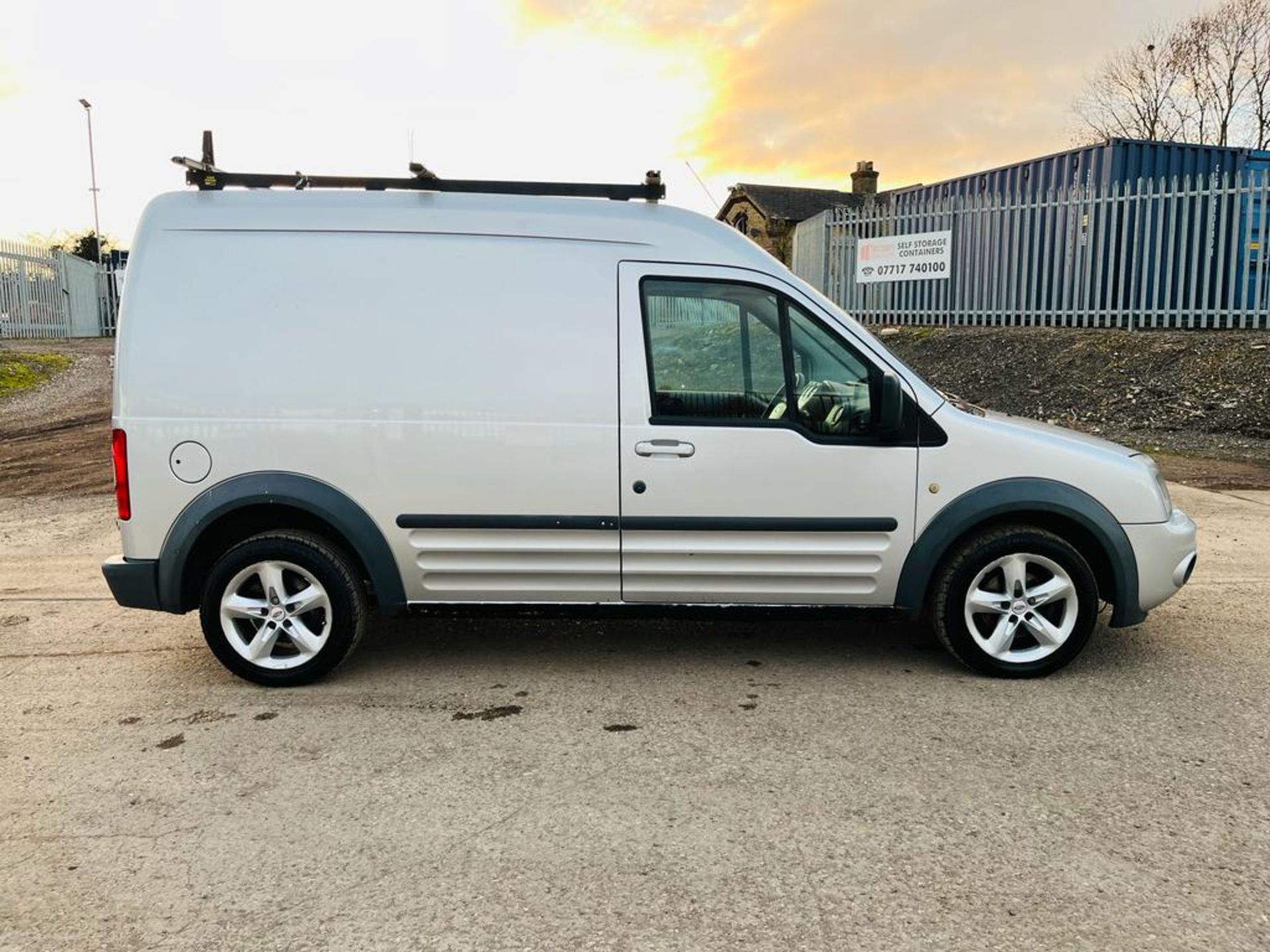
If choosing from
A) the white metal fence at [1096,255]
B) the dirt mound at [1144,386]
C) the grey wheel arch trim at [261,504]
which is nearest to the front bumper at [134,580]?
the grey wheel arch trim at [261,504]

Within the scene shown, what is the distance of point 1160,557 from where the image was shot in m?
4.34

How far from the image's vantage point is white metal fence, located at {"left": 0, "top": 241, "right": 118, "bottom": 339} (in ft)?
79.9

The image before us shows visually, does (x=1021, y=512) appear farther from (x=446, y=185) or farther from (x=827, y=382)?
(x=446, y=185)

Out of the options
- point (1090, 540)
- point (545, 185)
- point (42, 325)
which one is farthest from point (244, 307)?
point (42, 325)

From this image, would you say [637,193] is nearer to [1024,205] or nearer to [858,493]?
[858,493]

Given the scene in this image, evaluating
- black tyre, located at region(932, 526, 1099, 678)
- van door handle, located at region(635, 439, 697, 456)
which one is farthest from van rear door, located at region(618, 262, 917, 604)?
black tyre, located at region(932, 526, 1099, 678)

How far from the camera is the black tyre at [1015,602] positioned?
4293mm

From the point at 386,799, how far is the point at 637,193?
2805 mm

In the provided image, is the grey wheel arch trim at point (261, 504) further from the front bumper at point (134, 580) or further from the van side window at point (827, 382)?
the van side window at point (827, 382)

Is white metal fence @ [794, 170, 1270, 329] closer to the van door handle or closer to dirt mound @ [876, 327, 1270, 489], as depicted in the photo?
dirt mound @ [876, 327, 1270, 489]

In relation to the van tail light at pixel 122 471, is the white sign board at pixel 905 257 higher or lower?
higher

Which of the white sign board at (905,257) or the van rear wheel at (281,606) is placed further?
the white sign board at (905,257)

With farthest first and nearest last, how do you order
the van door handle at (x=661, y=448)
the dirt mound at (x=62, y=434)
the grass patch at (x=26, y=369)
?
the grass patch at (x=26, y=369)
the dirt mound at (x=62, y=434)
the van door handle at (x=661, y=448)

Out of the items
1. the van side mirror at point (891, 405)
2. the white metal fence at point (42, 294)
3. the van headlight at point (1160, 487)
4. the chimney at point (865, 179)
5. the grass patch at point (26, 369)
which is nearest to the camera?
the van side mirror at point (891, 405)
